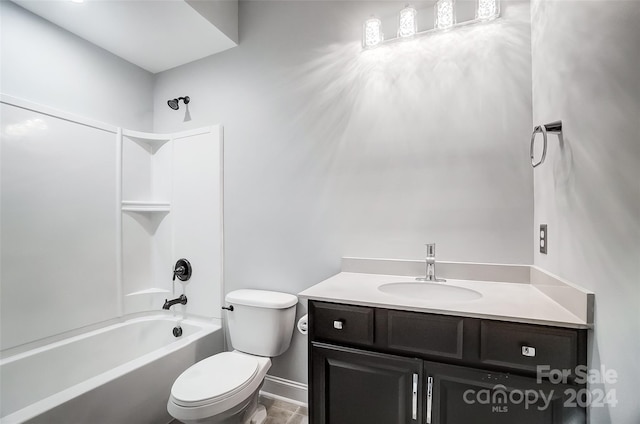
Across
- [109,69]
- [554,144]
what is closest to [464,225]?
[554,144]

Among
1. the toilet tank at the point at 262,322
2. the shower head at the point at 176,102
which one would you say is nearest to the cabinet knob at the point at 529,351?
the toilet tank at the point at 262,322

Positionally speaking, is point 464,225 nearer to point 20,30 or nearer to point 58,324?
point 58,324

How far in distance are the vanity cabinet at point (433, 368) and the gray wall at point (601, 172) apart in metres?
0.11

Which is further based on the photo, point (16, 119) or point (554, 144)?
point (16, 119)

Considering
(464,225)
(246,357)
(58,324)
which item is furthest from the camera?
(58,324)

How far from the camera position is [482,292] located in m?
1.29

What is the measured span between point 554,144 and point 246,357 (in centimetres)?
191

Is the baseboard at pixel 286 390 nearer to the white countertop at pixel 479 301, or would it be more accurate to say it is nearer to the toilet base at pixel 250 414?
the toilet base at pixel 250 414

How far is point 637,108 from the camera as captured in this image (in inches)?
27.0

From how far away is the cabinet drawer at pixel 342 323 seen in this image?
1.20 meters

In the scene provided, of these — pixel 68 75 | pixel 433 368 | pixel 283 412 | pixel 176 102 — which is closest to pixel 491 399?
pixel 433 368

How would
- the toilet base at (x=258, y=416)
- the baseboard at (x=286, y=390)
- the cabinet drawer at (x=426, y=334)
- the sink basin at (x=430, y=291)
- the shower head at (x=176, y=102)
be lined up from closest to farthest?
1. the cabinet drawer at (x=426, y=334)
2. the sink basin at (x=430, y=291)
3. the toilet base at (x=258, y=416)
4. the baseboard at (x=286, y=390)
5. the shower head at (x=176, y=102)

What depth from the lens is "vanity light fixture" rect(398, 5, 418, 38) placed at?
62.1 inches

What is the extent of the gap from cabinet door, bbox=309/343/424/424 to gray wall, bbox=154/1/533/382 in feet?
2.04
